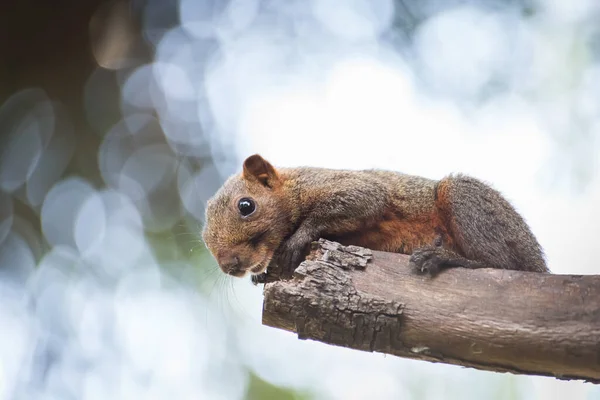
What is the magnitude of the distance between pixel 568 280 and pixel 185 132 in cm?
591

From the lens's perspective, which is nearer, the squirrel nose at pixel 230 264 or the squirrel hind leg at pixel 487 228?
the squirrel hind leg at pixel 487 228

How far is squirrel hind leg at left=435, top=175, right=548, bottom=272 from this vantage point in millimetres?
3969

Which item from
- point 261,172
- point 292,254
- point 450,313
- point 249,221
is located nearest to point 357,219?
point 292,254

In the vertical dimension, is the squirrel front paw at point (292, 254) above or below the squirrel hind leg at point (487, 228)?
below

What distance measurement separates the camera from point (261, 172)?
4770mm

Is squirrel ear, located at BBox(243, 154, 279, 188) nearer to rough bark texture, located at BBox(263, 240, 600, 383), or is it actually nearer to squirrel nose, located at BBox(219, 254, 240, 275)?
squirrel nose, located at BBox(219, 254, 240, 275)

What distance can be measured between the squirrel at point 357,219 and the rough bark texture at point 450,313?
474mm

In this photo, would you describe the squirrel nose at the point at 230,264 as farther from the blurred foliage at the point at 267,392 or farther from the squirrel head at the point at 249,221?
the blurred foliage at the point at 267,392

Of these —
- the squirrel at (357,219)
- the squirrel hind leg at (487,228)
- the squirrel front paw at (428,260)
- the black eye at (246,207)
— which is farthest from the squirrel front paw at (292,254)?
the squirrel hind leg at (487,228)

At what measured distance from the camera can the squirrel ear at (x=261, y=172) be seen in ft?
15.5

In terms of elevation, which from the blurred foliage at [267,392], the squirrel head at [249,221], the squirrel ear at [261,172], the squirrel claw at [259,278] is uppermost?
the squirrel ear at [261,172]

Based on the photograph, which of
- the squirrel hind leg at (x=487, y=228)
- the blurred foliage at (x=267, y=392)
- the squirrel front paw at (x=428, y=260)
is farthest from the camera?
the blurred foliage at (x=267, y=392)

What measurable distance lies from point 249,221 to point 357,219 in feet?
2.55

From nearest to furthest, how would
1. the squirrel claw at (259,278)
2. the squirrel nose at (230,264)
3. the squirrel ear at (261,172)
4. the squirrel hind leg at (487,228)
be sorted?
1. the squirrel hind leg at (487,228)
2. the squirrel nose at (230,264)
3. the squirrel claw at (259,278)
4. the squirrel ear at (261,172)
